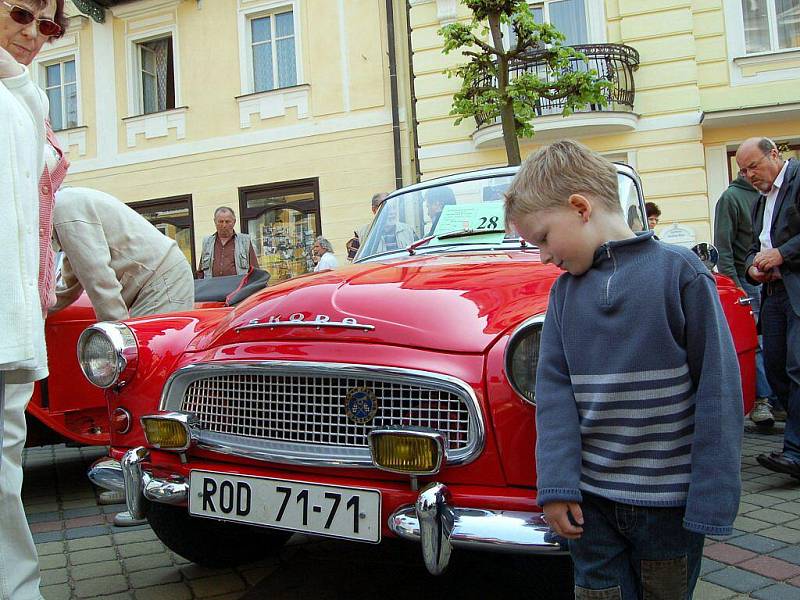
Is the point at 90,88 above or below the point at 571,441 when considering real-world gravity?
above

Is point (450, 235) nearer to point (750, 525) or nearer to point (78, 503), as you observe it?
point (750, 525)

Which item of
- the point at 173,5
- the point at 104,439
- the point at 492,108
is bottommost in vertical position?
the point at 104,439

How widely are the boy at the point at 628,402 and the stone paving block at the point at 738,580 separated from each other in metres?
1.07

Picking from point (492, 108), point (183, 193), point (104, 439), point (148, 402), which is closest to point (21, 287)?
point (148, 402)

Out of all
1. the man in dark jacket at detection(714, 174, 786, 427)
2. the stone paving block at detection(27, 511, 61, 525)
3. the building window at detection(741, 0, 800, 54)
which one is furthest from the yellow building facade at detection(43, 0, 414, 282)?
the stone paving block at detection(27, 511, 61, 525)

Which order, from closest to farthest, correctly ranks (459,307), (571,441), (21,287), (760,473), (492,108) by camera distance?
(571,441), (21,287), (459,307), (760,473), (492,108)

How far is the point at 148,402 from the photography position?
2.59 m

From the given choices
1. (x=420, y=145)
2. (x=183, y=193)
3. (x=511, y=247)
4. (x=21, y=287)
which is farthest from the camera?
(x=183, y=193)

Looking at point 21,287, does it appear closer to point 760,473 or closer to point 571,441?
point 571,441

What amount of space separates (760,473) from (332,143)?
9.51 metres

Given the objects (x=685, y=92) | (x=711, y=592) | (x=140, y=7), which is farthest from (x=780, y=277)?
(x=140, y=7)

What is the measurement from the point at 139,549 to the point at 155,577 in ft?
1.28

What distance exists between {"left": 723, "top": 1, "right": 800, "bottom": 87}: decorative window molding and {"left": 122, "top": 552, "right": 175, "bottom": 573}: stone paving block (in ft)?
34.2

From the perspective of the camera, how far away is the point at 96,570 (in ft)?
9.61
